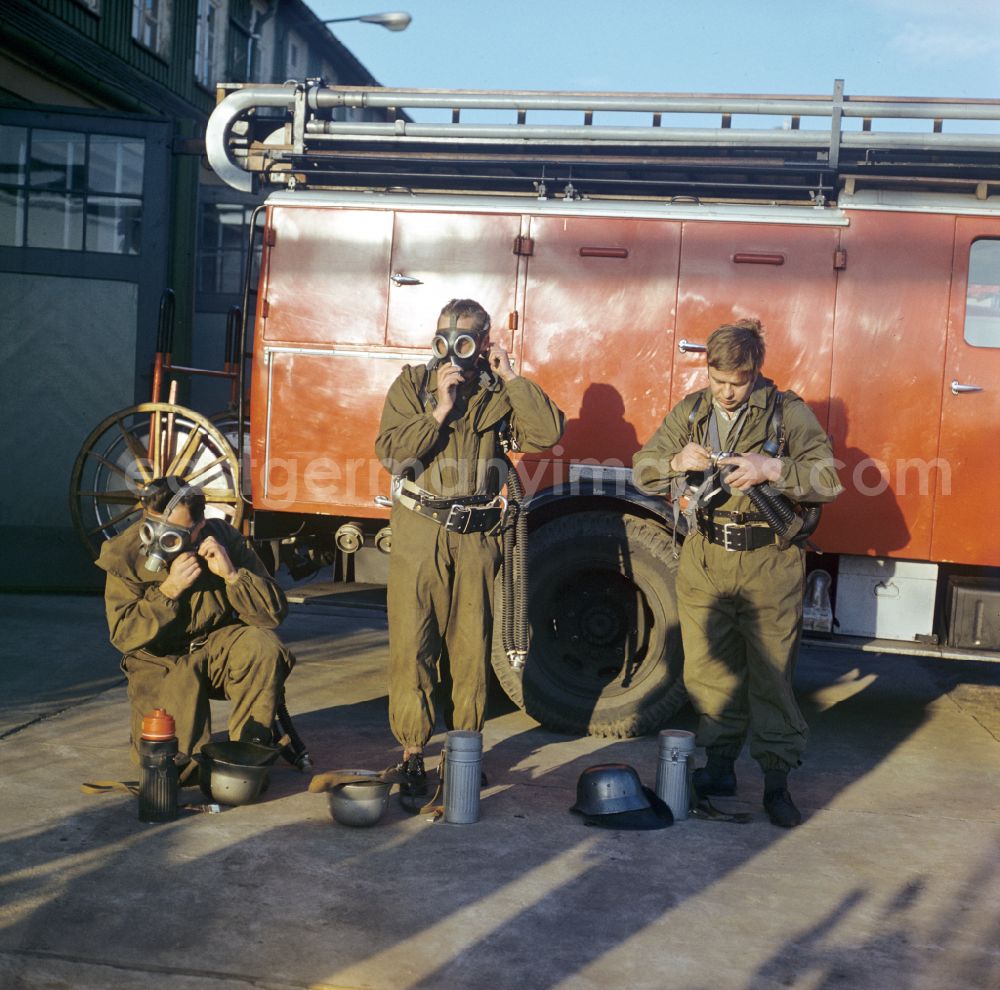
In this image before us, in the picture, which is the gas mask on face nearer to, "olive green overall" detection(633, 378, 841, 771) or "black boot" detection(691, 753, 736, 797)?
"olive green overall" detection(633, 378, 841, 771)

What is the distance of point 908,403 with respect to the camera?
6004 millimetres

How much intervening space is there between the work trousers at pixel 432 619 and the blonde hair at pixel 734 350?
4.06ft

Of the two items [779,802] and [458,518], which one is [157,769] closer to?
[458,518]

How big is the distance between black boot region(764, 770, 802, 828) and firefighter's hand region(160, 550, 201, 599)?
247 centimetres

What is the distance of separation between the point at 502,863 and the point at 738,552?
5.24ft

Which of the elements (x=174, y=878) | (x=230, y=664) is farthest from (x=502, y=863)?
(x=230, y=664)

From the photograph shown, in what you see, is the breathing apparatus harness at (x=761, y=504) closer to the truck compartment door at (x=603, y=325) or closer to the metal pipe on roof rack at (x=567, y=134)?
the truck compartment door at (x=603, y=325)

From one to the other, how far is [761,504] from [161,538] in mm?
2394

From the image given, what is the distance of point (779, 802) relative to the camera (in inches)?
193

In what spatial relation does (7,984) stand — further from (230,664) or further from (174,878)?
(230,664)

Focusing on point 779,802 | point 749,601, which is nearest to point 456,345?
point 749,601

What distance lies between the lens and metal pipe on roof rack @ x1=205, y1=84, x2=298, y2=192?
20.9 ft

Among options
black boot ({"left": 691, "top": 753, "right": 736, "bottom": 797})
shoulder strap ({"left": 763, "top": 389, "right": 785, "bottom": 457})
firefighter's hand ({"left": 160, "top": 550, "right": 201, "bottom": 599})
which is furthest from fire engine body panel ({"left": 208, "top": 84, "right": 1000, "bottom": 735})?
firefighter's hand ({"left": 160, "top": 550, "right": 201, "bottom": 599})

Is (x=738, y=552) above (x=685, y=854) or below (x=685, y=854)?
above
